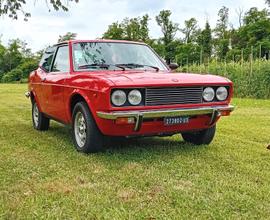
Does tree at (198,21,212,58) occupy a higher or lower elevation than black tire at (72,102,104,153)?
higher

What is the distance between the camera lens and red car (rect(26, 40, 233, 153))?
510 cm

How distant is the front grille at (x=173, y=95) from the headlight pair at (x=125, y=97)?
0.12 meters

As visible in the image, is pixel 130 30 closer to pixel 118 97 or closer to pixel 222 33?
pixel 222 33

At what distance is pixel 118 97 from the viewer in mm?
5055

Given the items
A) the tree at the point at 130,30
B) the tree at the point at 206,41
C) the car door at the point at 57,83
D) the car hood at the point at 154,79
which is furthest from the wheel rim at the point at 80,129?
the tree at the point at 206,41

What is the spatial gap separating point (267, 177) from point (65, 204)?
7.29ft

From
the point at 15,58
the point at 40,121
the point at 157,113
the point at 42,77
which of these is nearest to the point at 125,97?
the point at 157,113

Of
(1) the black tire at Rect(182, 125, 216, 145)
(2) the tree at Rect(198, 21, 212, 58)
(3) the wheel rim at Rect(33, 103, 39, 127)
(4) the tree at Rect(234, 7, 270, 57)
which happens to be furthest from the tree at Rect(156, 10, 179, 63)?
(1) the black tire at Rect(182, 125, 216, 145)

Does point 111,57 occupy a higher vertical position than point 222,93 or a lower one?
higher

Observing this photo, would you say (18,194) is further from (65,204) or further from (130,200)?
(130,200)

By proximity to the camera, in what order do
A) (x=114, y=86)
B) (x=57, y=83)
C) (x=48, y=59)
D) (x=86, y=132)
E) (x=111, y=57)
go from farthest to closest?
(x=48, y=59) < (x=57, y=83) < (x=111, y=57) < (x=86, y=132) < (x=114, y=86)

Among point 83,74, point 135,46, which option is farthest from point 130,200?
point 135,46

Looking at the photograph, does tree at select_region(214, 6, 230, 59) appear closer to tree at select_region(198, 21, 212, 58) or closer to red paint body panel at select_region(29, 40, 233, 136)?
tree at select_region(198, 21, 212, 58)

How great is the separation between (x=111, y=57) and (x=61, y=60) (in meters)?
1.00
